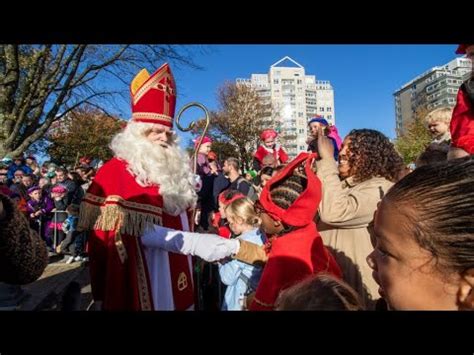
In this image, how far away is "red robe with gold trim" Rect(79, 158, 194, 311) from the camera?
2441mm

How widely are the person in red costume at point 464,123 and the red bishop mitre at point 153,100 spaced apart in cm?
188

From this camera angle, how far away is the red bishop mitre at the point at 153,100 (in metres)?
2.99

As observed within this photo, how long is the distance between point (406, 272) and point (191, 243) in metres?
1.61

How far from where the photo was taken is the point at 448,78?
218 feet

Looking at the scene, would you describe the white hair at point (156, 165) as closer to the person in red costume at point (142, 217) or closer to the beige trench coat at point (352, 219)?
the person in red costume at point (142, 217)

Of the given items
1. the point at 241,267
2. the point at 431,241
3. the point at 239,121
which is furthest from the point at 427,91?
the point at 431,241

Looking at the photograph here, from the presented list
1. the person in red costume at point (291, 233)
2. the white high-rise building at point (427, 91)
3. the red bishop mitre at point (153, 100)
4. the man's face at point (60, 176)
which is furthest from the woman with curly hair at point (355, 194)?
the white high-rise building at point (427, 91)

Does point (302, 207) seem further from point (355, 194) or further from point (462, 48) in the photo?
point (462, 48)

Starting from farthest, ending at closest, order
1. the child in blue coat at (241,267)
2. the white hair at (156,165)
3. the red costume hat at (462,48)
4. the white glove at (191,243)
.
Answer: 1. the child in blue coat at (241,267)
2. the white hair at (156,165)
3. the white glove at (191,243)
4. the red costume hat at (462,48)

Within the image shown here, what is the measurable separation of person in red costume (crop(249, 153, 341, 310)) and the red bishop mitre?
3.86 feet

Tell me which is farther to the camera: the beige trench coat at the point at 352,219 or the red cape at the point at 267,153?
the red cape at the point at 267,153
